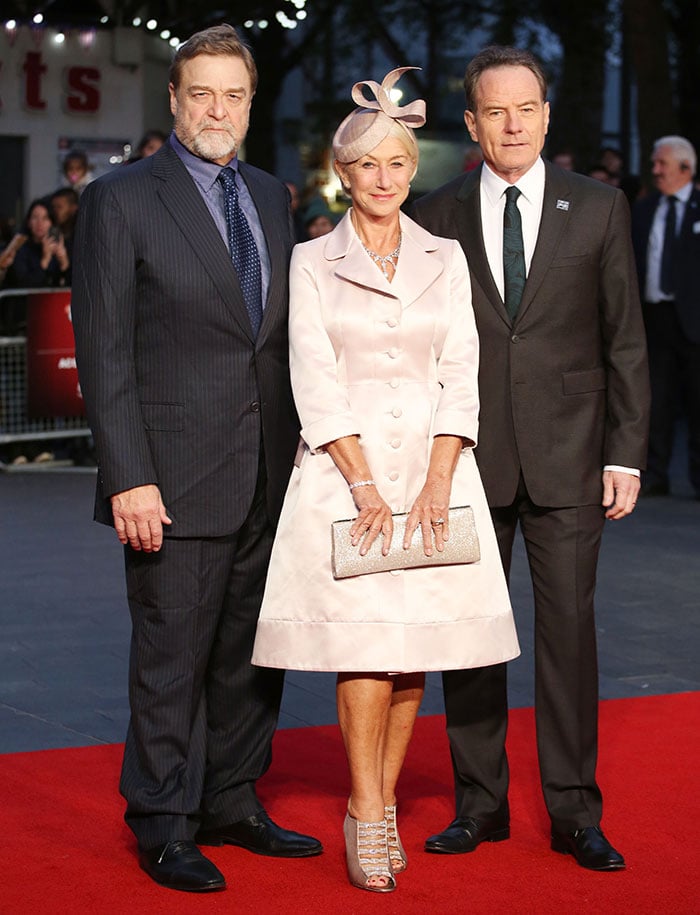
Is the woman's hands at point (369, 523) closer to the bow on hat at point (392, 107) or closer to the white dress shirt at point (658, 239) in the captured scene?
the bow on hat at point (392, 107)

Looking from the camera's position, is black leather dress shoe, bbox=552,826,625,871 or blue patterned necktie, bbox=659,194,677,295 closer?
black leather dress shoe, bbox=552,826,625,871

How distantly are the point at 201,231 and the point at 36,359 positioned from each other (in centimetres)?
779

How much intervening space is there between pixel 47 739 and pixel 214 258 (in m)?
2.11

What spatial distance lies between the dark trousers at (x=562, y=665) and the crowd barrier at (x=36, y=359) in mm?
7751

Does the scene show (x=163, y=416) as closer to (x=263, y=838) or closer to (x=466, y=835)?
(x=263, y=838)

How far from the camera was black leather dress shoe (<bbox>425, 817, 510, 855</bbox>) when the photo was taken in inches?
183

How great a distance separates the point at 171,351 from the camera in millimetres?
4430

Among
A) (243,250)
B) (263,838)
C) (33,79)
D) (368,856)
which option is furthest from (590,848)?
(33,79)

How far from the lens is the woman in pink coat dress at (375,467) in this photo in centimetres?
431

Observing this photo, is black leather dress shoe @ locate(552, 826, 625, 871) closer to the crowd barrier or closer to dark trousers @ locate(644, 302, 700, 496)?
dark trousers @ locate(644, 302, 700, 496)

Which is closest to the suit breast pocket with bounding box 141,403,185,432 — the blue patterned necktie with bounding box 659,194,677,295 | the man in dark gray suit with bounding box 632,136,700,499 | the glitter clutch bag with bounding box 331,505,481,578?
the glitter clutch bag with bounding box 331,505,481,578

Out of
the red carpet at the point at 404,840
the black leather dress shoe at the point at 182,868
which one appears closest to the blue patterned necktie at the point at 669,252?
the red carpet at the point at 404,840

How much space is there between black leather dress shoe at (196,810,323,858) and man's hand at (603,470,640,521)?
1.26 meters

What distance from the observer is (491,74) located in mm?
4613
